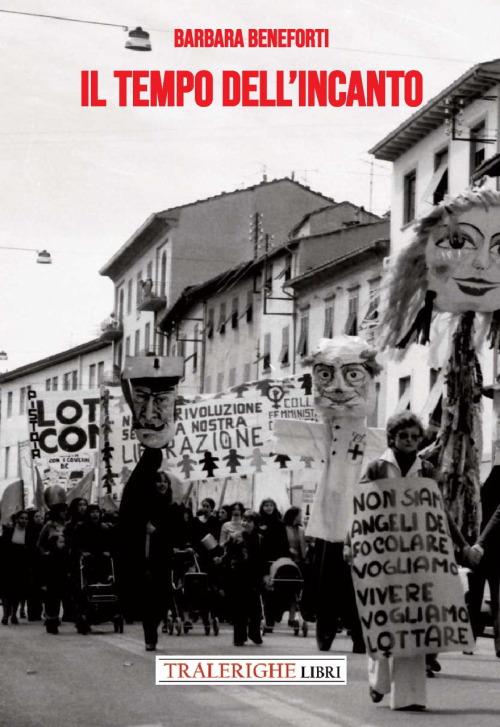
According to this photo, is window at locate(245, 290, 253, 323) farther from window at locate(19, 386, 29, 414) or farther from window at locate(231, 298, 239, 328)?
window at locate(19, 386, 29, 414)

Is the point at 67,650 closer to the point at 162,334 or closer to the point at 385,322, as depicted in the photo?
the point at 385,322

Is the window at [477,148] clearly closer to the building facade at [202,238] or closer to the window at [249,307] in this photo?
the window at [249,307]

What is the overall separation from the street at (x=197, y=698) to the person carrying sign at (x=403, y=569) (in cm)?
23

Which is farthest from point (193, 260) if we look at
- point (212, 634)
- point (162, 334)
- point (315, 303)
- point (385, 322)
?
point (385, 322)

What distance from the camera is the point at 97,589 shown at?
19.9 m

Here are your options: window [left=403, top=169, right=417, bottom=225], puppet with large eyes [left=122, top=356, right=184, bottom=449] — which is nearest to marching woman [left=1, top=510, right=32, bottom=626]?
puppet with large eyes [left=122, top=356, right=184, bottom=449]

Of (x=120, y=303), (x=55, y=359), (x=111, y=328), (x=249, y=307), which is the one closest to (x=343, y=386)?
(x=249, y=307)

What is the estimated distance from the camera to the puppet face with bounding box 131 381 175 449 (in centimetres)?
1491

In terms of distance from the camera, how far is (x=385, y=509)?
9562 mm

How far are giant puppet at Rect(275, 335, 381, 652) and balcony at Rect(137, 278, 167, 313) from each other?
5788 centimetres

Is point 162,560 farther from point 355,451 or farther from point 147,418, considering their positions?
point 355,451

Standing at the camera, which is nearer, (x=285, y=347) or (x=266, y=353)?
(x=285, y=347)

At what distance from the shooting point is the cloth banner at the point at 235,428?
24.6 metres

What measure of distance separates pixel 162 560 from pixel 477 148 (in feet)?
80.4
